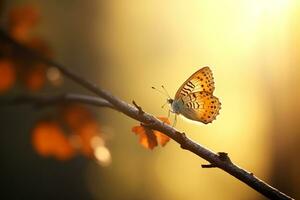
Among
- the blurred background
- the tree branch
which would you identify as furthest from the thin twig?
the blurred background

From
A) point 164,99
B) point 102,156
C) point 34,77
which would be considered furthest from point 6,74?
point 164,99

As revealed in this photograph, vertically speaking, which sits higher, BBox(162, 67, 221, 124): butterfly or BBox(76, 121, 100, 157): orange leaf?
BBox(162, 67, 221, 124): butterfly

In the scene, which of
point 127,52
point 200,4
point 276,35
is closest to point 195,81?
point 276,35

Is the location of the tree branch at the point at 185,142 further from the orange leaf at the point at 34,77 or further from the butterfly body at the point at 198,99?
the orange leaf at the point at 34,77

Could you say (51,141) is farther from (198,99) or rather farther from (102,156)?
(198,99)

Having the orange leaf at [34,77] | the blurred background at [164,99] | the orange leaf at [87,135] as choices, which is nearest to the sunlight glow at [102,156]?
the orange leaf at [87,135]

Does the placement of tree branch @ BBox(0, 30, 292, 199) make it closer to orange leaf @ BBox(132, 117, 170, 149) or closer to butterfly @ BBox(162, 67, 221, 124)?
orange leaf @ BBox(132, 117, 170, 149)
